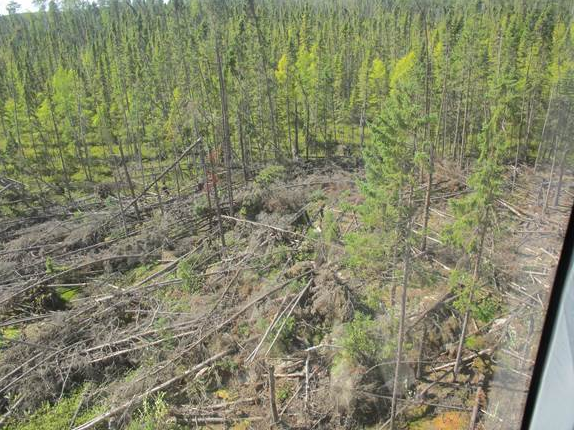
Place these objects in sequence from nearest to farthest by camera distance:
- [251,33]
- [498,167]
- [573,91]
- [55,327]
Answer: [573,91] → [498,167] → [55,327] → [251,33]

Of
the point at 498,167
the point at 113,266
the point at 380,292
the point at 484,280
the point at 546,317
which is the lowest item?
the point at 113,266

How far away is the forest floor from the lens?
9.52 meters

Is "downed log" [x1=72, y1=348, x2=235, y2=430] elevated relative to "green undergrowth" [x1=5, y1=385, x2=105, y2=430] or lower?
elevated

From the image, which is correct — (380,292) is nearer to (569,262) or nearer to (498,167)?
(498,167)

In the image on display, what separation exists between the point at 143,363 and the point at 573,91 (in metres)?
11.5

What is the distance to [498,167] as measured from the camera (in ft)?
27.8

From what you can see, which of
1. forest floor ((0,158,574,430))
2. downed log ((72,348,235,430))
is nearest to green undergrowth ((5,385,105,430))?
forest floor ((0,158,574,430))

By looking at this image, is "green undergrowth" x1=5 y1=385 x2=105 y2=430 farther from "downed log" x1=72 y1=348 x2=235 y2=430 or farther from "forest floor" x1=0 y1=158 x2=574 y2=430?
"downed log" x1=72 y1=348 x2=235 y2=430

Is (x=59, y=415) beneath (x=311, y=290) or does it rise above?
beneath

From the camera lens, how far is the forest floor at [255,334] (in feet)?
31.2

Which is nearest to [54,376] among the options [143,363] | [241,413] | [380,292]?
[143,363]

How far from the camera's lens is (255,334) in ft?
38.6

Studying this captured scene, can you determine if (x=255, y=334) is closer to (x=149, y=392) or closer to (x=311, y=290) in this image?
(x=311, y=290)

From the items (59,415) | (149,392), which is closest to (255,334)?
(149,392)
